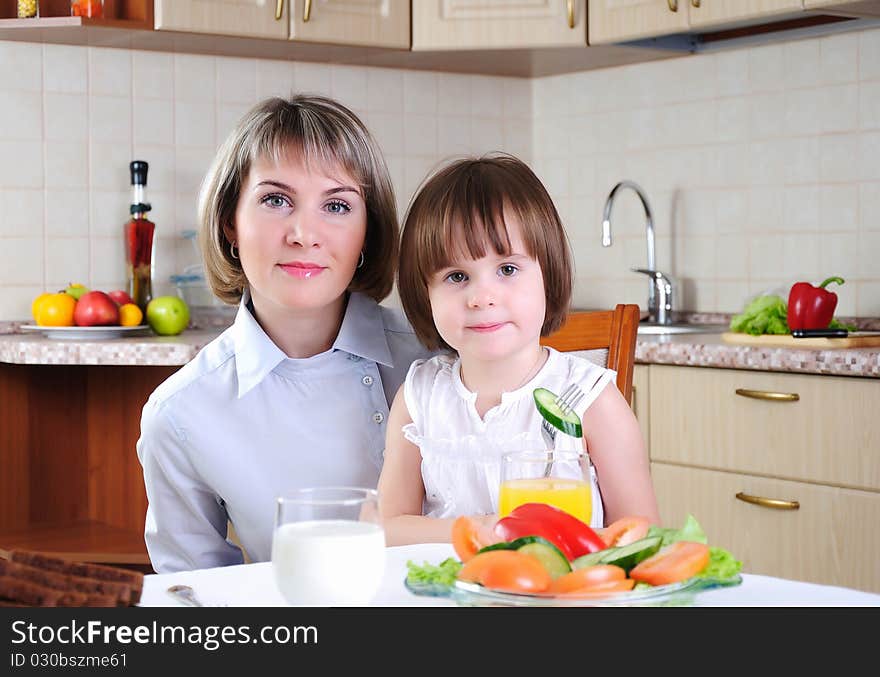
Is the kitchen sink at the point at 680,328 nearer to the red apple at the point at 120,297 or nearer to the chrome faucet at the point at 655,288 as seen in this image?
the chrome faucet at the point at 655,288

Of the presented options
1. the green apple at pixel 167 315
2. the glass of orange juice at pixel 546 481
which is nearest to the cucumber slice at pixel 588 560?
the glass of orange juice at pixel 546 481

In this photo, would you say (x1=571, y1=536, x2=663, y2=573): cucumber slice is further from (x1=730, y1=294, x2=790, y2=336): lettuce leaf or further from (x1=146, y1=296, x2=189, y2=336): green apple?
(x1=146, y1=296, x2=189, y2=336): green apple

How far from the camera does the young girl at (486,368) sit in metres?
1.43

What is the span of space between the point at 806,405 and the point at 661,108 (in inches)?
50.4

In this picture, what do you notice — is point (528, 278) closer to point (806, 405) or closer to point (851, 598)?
point (851, 598)

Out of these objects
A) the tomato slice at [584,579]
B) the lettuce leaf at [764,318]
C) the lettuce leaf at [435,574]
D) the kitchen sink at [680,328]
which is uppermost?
the lettuce leaf at [764,318]

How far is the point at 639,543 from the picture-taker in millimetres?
893

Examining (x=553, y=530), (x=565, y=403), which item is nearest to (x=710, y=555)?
(x=553, y=530)

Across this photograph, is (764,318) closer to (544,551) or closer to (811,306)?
(811,306)

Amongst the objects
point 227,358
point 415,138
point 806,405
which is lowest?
point 806,405

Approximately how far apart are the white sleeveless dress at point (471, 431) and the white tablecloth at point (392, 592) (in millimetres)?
422

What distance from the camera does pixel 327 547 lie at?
858mm

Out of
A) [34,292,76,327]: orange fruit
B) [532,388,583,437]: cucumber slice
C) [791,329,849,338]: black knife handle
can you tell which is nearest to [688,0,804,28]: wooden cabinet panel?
[791,329,849,338]: black knife handle
